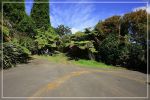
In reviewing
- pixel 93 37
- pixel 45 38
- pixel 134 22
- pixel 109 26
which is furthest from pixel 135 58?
pixel 45 38

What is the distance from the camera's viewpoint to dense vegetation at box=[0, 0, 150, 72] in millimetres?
27828

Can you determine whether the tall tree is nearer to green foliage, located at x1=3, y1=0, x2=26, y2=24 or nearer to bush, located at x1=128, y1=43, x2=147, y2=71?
green foliage, located at x1=3, y1=0, x2=26, y2=24

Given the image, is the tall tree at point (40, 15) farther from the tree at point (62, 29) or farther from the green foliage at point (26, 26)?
the tree at point (62, 29)

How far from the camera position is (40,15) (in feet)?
123

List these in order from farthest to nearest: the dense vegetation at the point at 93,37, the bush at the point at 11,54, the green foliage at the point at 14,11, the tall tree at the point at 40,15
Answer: the tall tree at the point at 40,15, the green foliage at the point at 14,11, the dense vegetation at the point at 93,37, the bush at the point at 11,54

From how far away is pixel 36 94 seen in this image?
10945 millimetres

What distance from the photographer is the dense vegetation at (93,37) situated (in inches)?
1096

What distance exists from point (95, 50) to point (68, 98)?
22.0 meters

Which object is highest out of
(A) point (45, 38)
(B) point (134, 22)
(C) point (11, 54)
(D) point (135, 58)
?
(B) point (134, 22)

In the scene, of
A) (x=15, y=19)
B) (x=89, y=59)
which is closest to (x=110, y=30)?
(x=89, y=59)

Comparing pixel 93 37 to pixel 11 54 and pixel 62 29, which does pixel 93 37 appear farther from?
pixel 62 29

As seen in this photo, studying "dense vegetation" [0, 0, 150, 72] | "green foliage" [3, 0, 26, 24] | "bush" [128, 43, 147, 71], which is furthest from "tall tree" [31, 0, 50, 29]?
"bush" [128, 43, 147, 71]

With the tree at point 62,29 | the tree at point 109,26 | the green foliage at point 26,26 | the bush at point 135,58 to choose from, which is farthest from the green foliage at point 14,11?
the tree at point 62,29

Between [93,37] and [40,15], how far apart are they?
942 centimetres
